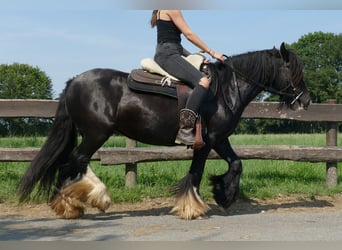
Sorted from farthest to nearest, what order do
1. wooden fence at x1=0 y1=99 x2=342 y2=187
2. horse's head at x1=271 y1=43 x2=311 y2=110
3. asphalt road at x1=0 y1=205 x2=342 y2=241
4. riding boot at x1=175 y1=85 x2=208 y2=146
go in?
wooden fence at x1=0 y1=99 x2=342 y2=187 → horse's head at x1=271 y1=43 x2=311 y2=110 → riding boot at x1=175 y1=85 x2=208 y2=146 → asphalt road at x1=0 y1=205 x2=342 y2=241

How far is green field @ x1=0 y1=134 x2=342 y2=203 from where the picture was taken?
746 centimetres

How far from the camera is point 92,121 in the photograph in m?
5.97

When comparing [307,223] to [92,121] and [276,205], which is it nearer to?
[276,205]

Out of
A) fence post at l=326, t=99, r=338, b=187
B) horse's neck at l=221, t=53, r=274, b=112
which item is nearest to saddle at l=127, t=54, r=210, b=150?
horse's neck at l=221, t=53, r=274, b=112

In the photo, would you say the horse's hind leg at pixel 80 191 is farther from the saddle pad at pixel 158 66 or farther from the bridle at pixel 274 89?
the bridle at pixel 274 89

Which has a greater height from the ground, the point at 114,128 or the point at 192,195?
the point at 114,128

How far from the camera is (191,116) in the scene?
5.80 meters

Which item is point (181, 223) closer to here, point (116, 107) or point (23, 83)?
point (116, 107)

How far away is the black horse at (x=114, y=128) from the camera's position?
597 centimetres

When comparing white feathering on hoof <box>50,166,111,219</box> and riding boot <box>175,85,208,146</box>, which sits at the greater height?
riding boot <box>175,85,208,146</box>

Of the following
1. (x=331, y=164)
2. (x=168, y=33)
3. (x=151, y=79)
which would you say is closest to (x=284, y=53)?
(x=168, y=33)

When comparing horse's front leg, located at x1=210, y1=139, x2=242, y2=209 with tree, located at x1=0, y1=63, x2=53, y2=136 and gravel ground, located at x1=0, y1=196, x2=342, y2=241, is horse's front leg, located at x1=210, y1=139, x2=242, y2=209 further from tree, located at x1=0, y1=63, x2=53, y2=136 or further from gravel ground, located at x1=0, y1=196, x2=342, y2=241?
tree, located at x1=0, y1=63, x2=53, y2=136

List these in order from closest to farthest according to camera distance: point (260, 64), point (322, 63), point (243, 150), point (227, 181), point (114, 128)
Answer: point (114, 128), point (227, 181), point (260, 64), point (243, 150), point (322, 63)

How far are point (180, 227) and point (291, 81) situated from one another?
99.0 inches
